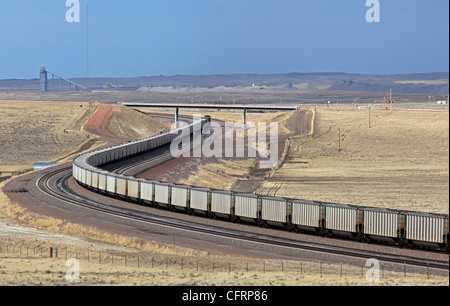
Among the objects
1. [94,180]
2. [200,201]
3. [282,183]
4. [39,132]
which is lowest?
[282,183]

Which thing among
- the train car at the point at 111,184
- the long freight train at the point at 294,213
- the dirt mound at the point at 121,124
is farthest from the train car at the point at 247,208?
the dirt mound at the point at 121,124

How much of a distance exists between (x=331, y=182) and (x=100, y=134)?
72774mm

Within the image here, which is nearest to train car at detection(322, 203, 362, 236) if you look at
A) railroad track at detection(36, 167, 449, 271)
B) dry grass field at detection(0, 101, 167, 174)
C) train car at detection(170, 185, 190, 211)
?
railroad track at detection(36, 167, 449, 271)

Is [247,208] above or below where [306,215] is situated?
below

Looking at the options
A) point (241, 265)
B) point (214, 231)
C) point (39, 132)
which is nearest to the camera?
point (241, 265)

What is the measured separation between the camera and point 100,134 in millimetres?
138750

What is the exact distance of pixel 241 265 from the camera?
112 ft

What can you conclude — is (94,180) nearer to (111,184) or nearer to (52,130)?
(111,184)

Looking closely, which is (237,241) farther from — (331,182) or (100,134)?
(100,134)

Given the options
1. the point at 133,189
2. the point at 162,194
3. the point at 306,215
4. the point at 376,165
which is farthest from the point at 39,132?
the point at 306,215

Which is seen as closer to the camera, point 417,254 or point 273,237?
point 417,254

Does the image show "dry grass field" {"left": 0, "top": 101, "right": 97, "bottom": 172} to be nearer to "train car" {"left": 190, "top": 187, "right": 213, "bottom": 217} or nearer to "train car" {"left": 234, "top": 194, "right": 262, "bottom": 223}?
"train car" {"left": 190, "top": 187, "right": 213, "bottom": 217}

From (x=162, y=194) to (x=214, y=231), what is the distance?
401 inches
